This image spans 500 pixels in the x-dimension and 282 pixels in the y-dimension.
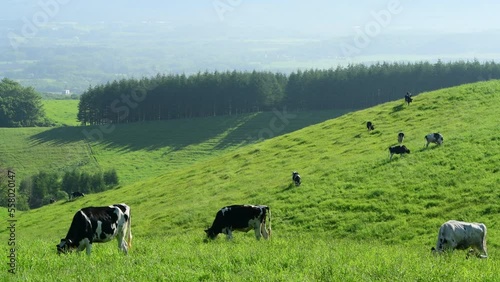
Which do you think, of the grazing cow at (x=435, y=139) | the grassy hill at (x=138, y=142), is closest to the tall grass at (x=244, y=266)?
the grazing cow at (x=435, y=139)

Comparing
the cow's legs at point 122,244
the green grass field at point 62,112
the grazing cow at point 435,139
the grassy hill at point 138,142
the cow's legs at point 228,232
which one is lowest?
the grassy hill at point 138,142

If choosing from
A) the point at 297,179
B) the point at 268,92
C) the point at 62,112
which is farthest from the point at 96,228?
the point at 62,112

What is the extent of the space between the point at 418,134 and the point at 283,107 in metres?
100

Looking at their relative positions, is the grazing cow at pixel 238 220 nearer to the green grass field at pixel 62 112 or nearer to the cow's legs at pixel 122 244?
the cow's legs at pixel 122 244

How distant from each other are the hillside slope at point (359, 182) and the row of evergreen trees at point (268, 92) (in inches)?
3299

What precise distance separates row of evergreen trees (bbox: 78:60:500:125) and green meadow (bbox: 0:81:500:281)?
82890 mm

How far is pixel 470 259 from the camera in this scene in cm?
1619

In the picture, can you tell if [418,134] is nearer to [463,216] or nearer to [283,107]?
[463,216]

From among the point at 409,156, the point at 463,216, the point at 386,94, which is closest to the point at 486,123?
the point at 409,156

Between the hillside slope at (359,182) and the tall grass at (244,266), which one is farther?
the hillside slope at (359,182)

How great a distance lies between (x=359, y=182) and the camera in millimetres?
37438

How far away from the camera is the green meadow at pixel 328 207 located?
13.8 meters

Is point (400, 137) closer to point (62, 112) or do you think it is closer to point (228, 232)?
point (228, 232)

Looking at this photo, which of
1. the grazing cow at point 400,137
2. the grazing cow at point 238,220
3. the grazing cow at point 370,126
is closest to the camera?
the grazing cow at point 238,220
